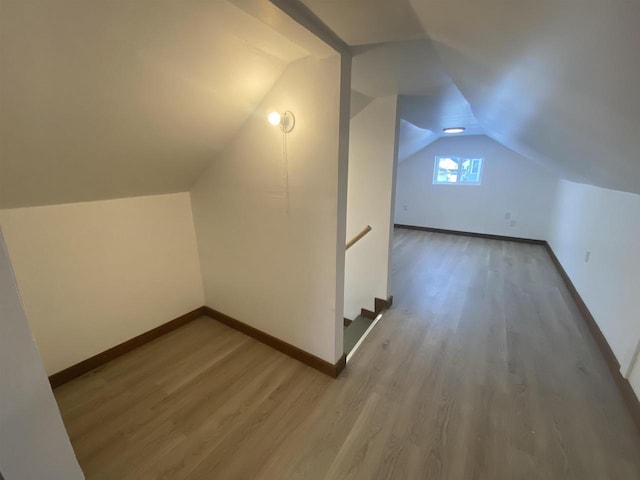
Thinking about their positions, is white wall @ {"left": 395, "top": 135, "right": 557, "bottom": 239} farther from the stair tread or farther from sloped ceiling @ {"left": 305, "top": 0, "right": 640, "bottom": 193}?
the stair tread

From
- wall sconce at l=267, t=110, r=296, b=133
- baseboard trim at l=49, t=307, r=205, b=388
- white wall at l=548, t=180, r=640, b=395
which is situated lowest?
baseboard trim at l=49, t=307, r=205, b=388

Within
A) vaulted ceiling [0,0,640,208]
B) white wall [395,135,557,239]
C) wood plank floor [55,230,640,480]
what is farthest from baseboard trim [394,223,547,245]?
vaulted ceiling [0,0,640,208]

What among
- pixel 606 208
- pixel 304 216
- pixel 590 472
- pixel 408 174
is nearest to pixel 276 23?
pixel 304 216

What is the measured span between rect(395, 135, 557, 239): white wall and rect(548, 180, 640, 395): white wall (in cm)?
154

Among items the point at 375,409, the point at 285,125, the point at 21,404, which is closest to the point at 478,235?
the point at 375,409

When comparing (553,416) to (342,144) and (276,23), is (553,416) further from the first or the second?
(276,23)

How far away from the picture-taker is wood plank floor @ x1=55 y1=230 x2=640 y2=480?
1280 millimetres

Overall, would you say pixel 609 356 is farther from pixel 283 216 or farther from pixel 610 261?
pixel 283 216

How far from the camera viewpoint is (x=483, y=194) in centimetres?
527

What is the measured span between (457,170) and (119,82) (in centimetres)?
578

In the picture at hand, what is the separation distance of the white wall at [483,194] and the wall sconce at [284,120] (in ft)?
16.0

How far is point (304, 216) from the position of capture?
1675mm

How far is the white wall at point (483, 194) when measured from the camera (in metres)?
4.81

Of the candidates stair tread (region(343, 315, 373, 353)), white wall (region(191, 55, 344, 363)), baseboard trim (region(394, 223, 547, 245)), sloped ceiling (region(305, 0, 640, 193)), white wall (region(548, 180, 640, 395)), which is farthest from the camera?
baseboard trim (region(394, 223, 547, 245))
